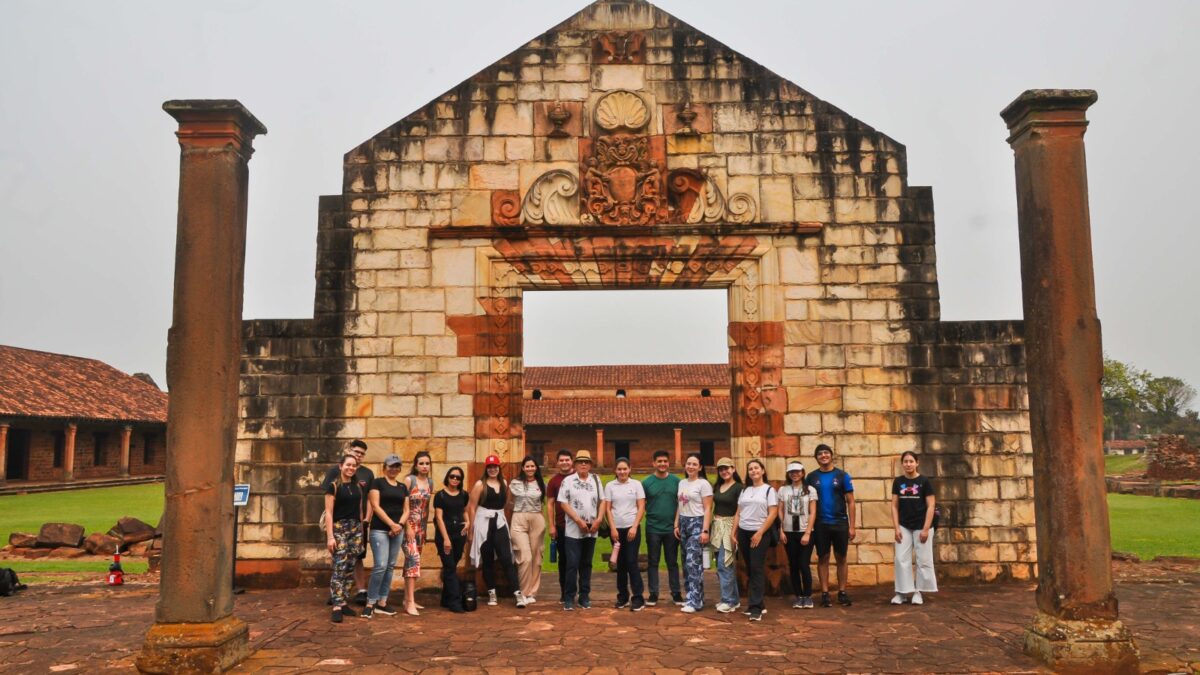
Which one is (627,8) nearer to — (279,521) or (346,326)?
(346,326)

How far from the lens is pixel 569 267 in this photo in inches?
356

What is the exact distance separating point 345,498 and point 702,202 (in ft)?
15.6

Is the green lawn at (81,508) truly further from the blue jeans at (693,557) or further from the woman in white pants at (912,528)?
the woman in white pants at (912,528)

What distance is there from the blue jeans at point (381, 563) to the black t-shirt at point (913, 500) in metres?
4.80

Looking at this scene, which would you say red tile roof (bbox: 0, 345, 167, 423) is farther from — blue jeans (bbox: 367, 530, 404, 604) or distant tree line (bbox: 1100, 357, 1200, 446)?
distant tree line (bbox: 1100, 357, 1200, 446)

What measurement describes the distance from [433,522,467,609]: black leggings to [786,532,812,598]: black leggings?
10.3ft

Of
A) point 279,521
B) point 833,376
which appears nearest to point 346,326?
point 279,521

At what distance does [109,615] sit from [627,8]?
8.07 m

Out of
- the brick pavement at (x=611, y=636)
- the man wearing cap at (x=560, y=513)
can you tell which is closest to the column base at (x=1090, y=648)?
the brick pavement at (x=611, y=636)

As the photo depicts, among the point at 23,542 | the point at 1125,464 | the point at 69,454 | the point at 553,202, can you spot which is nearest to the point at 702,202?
the point at 553,202

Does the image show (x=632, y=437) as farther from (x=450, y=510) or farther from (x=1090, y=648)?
(x=1090, y=648)

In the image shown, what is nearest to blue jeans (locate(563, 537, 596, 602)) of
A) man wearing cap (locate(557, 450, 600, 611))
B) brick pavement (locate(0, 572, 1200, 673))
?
man wearing cap (locate(557, 450, 600, 611))

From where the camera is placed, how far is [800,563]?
25.5 ft

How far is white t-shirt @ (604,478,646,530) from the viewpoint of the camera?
7.75m
